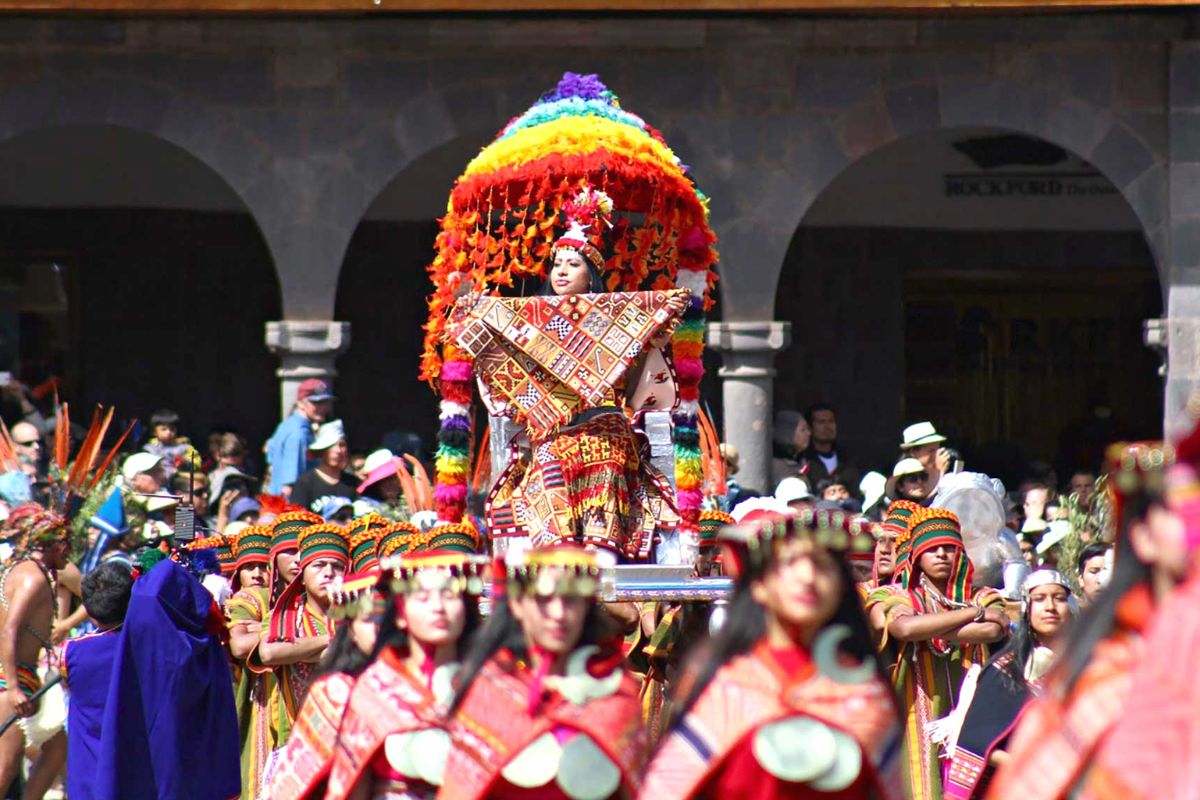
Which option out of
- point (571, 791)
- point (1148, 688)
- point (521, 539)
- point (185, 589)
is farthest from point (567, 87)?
point (1148, 688)

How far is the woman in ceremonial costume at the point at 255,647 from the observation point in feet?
29.2

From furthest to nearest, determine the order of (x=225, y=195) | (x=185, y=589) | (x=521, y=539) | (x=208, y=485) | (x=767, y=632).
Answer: (x=225, y=195) → (x=208, y=485) → (x=521, y=539) → (x=185, y=589) → (x=767, y=632)

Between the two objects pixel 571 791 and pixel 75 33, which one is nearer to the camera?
pixel 571 791

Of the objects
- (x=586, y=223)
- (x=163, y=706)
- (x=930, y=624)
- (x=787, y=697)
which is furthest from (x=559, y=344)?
(x=787, y=697)

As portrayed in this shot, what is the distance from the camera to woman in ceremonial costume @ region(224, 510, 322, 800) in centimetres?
889

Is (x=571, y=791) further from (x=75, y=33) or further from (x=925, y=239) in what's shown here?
(x=925, y=239)

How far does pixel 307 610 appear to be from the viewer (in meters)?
8.74

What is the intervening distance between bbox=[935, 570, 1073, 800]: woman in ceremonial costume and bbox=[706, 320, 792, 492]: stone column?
5.56m

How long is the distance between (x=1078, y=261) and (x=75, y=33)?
7.27 m

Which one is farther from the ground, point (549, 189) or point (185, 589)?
point (549, 189)

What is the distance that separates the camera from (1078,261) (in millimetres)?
16734

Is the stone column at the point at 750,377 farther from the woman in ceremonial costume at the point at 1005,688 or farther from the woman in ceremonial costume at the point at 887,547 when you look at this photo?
the woman in ceremonial costume at the point at 1005,688

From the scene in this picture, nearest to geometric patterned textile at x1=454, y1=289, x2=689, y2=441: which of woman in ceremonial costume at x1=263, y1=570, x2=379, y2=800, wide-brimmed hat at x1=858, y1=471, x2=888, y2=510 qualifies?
woman in ceremonial costume at x1=263, y1=570, x2=379, y2=800

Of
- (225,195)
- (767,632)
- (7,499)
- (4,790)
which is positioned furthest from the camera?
(225,195)
